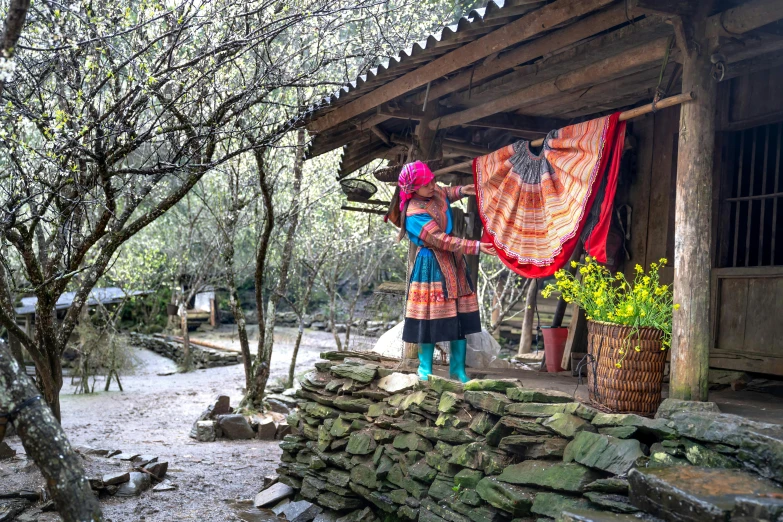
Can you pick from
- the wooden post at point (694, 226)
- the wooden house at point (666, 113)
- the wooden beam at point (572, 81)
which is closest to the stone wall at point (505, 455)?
the wooden post at point (694, 226)

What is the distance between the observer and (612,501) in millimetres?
3336

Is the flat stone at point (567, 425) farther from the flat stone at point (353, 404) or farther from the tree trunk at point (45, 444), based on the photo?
the tree trunk at point (45, 444)

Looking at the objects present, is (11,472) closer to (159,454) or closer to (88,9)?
(159,454)

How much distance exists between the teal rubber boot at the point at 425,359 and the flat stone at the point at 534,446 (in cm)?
112

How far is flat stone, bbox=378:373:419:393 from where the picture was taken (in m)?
5.41

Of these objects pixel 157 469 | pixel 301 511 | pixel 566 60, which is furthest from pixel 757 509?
pixel 157 469

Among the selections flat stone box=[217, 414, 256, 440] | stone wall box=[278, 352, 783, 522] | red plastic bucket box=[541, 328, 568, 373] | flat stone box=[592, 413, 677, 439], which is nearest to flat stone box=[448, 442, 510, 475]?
stone wall box=[278, 352, 783, 522]

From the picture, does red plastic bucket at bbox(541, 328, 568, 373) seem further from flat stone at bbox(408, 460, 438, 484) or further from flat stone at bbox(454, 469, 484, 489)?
flat stone at bbox(454, 469, 484, 489)

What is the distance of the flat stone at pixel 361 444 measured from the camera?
221 inches

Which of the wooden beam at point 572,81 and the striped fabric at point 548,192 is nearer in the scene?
the wooden beam at point 572,81

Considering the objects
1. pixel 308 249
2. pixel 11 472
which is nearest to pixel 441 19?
pixel 308 249

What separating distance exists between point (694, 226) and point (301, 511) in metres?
4.11

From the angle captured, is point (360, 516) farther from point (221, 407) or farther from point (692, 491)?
point (221, 407)

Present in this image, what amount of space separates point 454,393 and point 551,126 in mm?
2898
